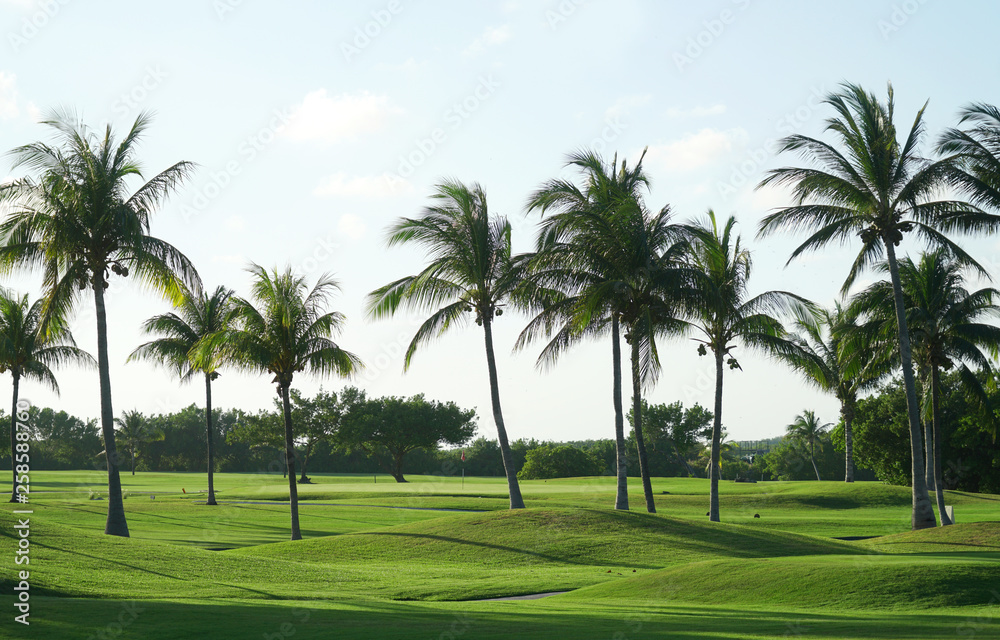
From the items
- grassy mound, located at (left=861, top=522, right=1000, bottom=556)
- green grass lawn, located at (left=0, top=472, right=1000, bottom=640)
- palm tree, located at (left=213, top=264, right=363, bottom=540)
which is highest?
palm tree, located at (left=213, top=264, right=363, bottom=540)

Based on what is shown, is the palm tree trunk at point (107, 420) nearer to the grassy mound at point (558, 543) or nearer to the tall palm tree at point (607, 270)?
the grassy mound at point (558, 543)

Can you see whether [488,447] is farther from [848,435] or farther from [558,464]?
[848,435]

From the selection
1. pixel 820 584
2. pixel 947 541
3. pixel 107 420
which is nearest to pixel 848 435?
pixel 947 541

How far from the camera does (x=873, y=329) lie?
3200cm

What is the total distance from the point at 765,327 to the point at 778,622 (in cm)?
2041

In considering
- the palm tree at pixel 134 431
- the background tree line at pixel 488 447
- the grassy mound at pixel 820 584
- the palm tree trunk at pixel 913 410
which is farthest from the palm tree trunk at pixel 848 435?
the palm tree at pixel 134 431

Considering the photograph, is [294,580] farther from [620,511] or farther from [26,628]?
[620,511]

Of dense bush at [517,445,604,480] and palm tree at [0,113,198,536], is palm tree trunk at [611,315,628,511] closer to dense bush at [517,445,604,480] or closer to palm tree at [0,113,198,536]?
palm tree at [0,113,198,536]

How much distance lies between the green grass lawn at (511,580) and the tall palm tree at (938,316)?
7.09 metres

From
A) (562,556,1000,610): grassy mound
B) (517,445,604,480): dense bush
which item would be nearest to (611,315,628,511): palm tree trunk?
(562,556,1000,610): grassy mound

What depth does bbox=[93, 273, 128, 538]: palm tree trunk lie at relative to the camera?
Result: 81.6ft

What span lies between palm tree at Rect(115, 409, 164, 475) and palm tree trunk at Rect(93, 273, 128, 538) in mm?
93502

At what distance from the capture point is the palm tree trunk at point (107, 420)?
2486 centimetres

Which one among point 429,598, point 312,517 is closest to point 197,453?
point 312,517
